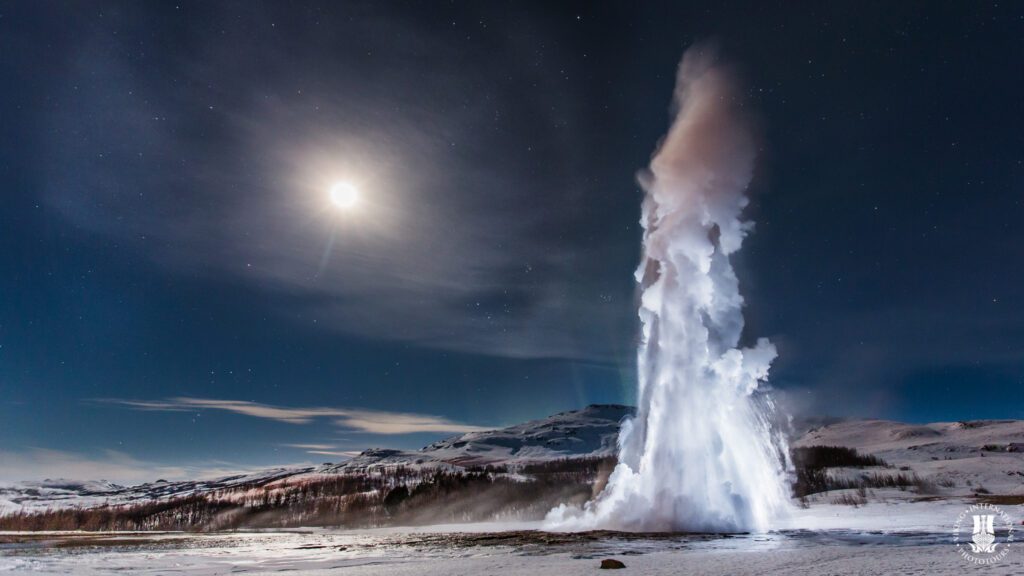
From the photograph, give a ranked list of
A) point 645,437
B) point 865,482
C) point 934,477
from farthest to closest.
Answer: point 865,482 → point 934,477 → point 645,437

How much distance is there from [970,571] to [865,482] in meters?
132

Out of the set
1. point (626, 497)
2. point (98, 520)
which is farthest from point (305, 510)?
point (626, 497)

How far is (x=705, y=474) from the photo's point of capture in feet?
147

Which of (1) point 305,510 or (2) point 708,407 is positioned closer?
(2) point 708,407

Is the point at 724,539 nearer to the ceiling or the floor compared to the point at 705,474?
nearer to the floor

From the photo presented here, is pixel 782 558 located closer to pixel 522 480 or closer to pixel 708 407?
pixel 708 407

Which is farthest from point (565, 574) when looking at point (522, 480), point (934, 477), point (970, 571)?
point (522, 480)

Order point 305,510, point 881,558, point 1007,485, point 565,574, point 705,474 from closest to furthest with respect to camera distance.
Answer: point 565,574 → point 881,558 → point 705,474 → point 1007,485 → point 305,510

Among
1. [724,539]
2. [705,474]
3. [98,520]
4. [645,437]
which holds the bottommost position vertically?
[98,520]

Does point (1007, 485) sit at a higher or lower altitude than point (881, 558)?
lower

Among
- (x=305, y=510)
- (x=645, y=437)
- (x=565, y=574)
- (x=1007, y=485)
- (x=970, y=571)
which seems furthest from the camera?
(x=305, y=510)

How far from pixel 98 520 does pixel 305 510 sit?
80.6 meters

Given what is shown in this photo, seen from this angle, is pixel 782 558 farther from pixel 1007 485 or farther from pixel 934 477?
pixel 934 477

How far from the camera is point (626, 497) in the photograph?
157ft
